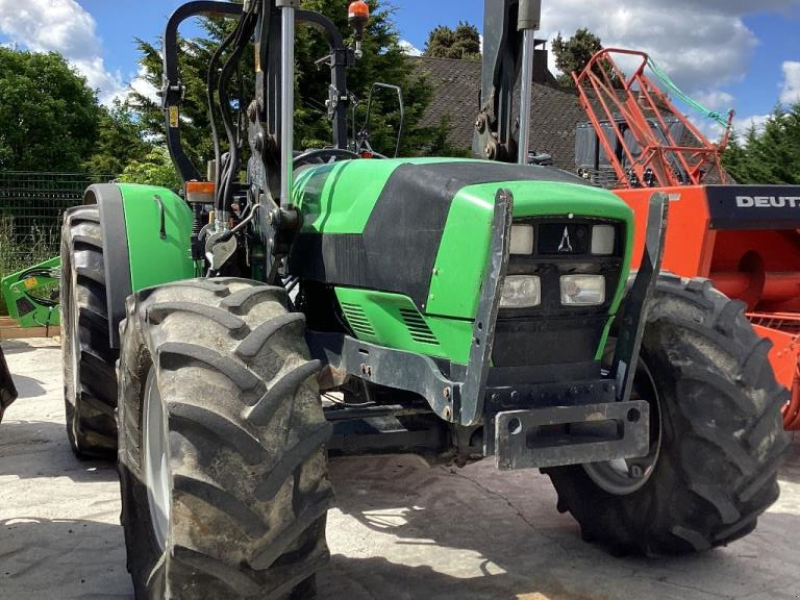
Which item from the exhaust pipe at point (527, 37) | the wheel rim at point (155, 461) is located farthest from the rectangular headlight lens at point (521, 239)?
the wheel rim at point (155, 461)

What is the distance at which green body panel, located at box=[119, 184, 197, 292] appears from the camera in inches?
161

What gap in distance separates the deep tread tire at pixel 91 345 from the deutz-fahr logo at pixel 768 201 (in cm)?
358

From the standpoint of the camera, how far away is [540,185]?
2801mm

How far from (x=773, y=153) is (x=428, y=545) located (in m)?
19.7

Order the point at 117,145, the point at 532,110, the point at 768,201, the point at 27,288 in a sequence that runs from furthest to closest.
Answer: the point at 532,110, the point at 117,145, the point at 27,288, the point at 768,201

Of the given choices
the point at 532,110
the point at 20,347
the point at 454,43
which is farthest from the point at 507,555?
the point at 454,43

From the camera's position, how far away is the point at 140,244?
416 centimetres

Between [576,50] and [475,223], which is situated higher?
[576,50]

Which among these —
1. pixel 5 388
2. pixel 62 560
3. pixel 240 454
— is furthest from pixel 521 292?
pixel 5 388

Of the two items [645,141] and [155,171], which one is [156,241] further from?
[155,171]

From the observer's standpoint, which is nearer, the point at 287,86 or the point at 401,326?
the point at 401,326

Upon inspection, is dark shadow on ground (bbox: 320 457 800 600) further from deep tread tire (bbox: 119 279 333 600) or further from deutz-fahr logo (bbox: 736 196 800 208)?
deutz-fahr logo (bbox: 736 196 800 208)

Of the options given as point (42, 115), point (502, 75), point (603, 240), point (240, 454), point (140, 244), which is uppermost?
point (42, 115)

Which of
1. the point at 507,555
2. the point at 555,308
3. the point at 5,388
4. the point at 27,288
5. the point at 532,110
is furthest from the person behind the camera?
the point at 532,110
